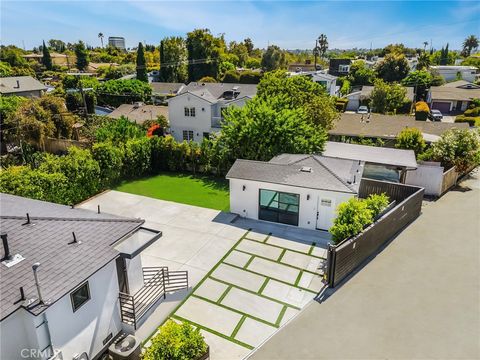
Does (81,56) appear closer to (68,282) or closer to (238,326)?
(68,282)

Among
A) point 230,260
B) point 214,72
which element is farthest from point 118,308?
point 214,72

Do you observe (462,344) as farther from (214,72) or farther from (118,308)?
(214,72)

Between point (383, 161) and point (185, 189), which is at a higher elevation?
point (383, 161)

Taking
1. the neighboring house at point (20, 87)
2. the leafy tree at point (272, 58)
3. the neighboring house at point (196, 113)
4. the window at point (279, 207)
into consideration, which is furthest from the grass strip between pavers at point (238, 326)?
the leafy tree at point (272, 58)

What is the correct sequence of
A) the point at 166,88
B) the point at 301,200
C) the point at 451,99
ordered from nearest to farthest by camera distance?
the point at 301,200 → the point at 451,99 → the point at 166,88

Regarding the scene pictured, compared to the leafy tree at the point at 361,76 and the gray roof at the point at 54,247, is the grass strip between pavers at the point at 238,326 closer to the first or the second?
the gray roof at the point at 54,247

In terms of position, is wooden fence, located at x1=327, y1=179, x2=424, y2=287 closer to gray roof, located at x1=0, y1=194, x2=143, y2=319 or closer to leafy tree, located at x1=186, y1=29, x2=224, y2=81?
gray roof, located at x1=0, y1=194, x2=143, y2=319
